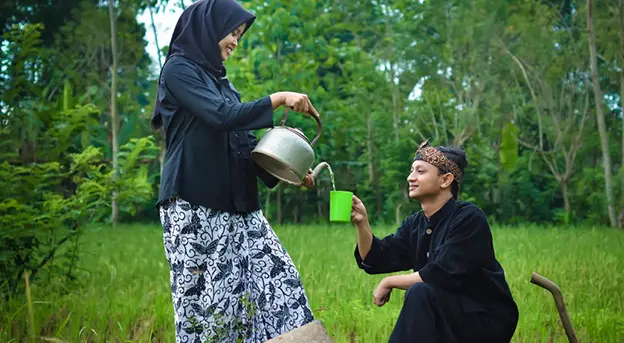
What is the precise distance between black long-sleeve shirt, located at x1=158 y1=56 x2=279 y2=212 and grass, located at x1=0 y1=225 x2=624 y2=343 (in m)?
0.66

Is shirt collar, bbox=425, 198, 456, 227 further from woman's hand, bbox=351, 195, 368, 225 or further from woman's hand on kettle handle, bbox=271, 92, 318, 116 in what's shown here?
woman's hand on kettle handle, bbox=271, 92, 318, 116

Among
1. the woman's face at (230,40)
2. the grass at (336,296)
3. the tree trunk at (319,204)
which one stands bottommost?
the grass at (336,296)

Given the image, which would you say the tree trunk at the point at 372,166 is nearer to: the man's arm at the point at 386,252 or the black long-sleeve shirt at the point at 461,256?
the man's arm at the point at 386,252

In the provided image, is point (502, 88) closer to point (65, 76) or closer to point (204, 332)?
point (65, 76)

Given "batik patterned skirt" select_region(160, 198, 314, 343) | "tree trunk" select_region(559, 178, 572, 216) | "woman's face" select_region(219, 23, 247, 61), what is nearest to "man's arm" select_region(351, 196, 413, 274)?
"batik patterned skirt" select_region(160, 198, 314, 343)

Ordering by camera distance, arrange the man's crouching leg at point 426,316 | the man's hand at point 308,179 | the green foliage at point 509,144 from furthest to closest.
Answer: the green foliage at point 509,144 < the man's hand at point 308,179 < the man's crouching leg at point 426,316

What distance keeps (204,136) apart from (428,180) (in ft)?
2.60

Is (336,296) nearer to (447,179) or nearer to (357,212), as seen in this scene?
(357,212)

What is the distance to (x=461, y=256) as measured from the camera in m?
2.59

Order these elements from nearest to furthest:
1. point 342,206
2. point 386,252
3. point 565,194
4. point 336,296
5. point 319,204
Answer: point 342,206 < point 386,252 < point 336,296 < point 565,194 < point 319,204

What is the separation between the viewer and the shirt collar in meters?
2.74

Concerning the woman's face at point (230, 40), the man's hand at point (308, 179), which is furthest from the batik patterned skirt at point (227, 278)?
the woman's face at point (230, 40)

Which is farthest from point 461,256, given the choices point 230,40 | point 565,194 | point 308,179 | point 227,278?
point 565,194

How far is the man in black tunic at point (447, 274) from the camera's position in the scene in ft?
8.34
